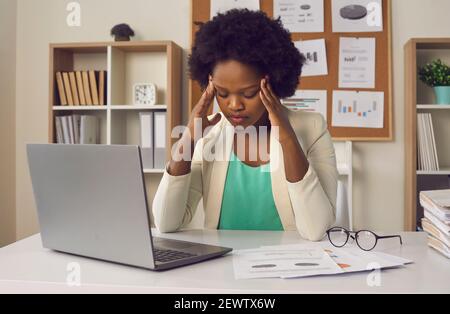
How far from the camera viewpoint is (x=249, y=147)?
1569 millimetres

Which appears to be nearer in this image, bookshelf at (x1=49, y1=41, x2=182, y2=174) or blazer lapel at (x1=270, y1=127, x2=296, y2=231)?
blazer lapel at (x1=270, y1=127, x2=296, y2=231)

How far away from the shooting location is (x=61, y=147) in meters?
0.97

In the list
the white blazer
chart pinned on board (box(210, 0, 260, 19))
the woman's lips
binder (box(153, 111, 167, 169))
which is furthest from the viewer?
chart pinned on board (box(210, 0, 260, 19))

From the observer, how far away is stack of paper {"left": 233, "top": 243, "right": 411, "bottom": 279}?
2.90ft

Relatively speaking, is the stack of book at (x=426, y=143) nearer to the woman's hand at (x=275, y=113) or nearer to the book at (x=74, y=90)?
the woman's hand at (x=275, y=113)

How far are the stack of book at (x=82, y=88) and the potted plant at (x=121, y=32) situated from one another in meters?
0.22

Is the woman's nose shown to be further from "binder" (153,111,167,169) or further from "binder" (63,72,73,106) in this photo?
"binder" (63,72,73,106)

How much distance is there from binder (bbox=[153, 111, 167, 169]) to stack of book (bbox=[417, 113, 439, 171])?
4.57ft

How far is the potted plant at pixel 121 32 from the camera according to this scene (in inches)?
113

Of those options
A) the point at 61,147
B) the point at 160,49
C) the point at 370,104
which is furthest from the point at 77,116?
the point at 61,147

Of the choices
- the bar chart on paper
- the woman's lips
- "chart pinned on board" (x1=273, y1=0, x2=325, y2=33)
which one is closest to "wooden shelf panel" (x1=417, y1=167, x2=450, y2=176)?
the bar chart on paper

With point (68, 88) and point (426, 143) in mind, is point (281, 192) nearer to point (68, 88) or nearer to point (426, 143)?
point (426, 143)
